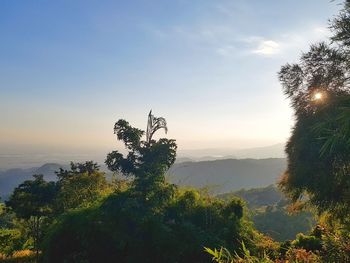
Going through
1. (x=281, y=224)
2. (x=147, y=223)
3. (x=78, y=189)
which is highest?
(x=78, y=189)

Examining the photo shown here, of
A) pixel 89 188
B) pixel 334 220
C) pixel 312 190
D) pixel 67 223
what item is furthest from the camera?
pixel 89 188

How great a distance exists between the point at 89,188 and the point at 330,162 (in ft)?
68.0

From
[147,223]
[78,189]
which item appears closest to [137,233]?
[147,223]

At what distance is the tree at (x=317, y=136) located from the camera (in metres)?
16.0

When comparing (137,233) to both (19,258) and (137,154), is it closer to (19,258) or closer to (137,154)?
(137,154)

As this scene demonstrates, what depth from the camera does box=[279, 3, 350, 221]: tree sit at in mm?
16000

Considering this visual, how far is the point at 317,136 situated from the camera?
52.0 ft

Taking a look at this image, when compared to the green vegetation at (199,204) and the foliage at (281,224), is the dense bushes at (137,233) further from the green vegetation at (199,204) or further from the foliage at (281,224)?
the foliage at (281,224)

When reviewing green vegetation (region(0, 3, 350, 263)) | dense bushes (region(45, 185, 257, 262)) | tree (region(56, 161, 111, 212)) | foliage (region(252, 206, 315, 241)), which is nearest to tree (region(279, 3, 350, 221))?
green vegetation (region(0, 3, 350, 263))

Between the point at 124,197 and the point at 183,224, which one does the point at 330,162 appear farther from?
the point at 124,197

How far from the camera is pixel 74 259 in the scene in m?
20.2

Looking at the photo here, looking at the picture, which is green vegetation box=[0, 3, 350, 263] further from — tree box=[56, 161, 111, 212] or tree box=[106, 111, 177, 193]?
tree box=[56, 161, 111, 212]

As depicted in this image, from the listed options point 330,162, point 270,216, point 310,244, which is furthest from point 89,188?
point 270,216

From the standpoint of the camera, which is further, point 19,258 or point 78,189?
point 78,189
